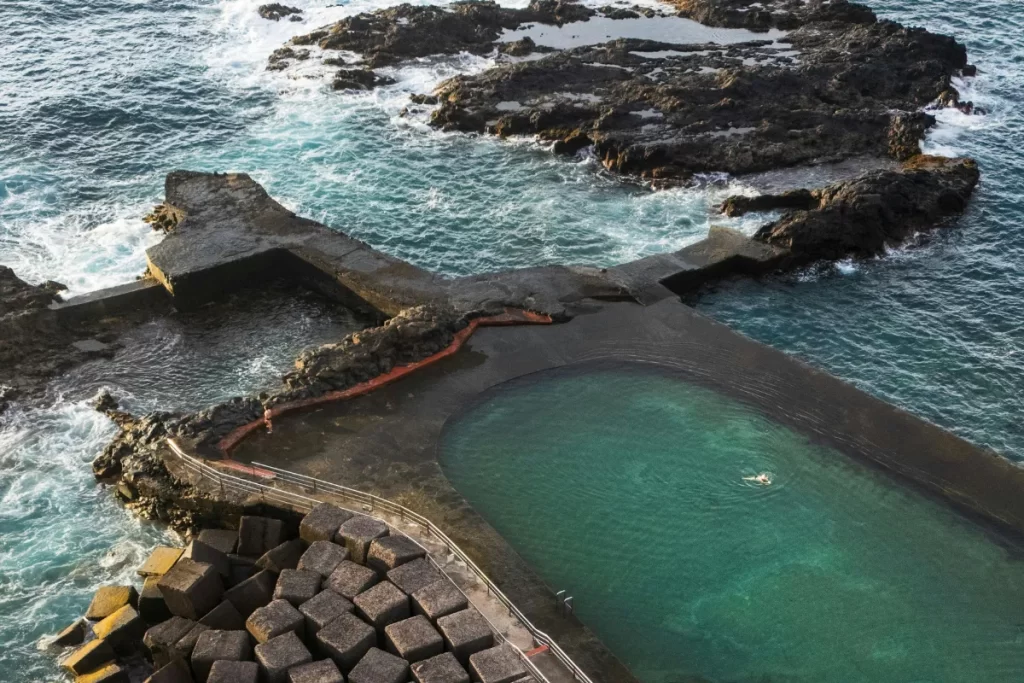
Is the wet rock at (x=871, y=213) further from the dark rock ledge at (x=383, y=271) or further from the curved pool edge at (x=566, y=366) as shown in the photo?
the curved pool edge at (x=566, y=366)

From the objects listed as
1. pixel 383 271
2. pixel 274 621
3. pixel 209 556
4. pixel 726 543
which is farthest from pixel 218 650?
pixel 383 271

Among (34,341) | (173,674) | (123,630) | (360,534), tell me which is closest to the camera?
(173,674)

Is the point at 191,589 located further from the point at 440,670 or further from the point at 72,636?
the point at 440,670

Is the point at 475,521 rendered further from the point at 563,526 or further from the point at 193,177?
the point at 193,177

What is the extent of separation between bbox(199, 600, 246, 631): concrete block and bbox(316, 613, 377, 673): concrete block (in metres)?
2.05

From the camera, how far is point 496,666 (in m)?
15.1

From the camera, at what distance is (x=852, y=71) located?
42.8 metres

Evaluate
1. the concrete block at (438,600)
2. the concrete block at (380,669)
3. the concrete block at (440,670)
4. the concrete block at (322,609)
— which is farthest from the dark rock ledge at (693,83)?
the concrete block at (380,669)

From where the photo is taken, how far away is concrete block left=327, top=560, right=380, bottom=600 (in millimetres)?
16828

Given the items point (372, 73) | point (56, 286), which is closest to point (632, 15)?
point (372, 73)

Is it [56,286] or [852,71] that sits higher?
[852,71]

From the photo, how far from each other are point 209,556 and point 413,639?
517cm

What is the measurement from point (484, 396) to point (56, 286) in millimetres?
15243

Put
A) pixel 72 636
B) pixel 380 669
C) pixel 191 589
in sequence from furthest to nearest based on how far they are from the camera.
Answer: pixel 72 636
pixel 191 589
pixel 380 669
